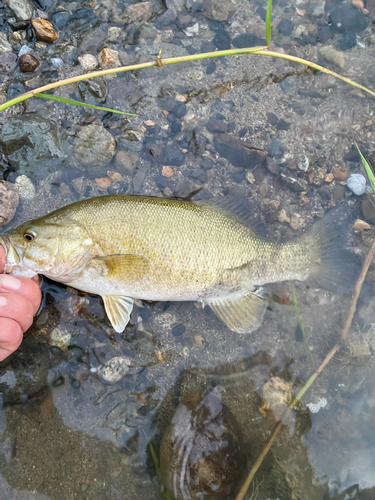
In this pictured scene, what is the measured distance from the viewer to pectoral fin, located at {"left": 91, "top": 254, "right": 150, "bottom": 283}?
127 inches

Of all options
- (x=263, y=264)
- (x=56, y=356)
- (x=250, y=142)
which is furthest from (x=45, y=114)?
(x=263, y=264)

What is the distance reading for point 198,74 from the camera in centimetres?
413

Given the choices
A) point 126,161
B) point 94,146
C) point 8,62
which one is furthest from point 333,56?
point 8,62

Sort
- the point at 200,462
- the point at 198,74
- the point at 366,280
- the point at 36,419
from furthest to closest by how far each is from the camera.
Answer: the point at 198,74 < the point at 366,280 < the point at 36,419 < the point at 200,462

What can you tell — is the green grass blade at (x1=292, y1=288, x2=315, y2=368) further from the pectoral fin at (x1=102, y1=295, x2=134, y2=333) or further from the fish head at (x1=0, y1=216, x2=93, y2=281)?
the fish head at (x1=0, y1=216, x2=93, y2=281)

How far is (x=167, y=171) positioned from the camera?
3.94 m

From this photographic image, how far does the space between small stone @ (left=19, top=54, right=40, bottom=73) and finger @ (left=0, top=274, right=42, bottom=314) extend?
2355 millimetres

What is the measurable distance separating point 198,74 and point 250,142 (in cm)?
100

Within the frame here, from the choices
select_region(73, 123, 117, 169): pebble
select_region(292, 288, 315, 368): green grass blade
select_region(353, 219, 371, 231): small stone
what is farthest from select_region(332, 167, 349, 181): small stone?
select_region(73, 123, 117, 169): pebble

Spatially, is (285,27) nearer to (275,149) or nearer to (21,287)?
(275,149)

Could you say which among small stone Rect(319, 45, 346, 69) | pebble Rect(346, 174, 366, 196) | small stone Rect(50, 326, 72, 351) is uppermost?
small stone Rect(319, 45, 346, 69)

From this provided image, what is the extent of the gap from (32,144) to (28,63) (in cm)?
97

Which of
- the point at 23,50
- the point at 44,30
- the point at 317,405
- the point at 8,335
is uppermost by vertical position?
the point at 44,30

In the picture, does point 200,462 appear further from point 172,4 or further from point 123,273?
point 172,4
